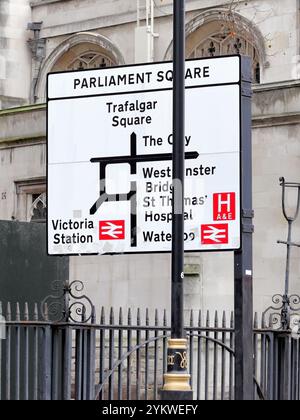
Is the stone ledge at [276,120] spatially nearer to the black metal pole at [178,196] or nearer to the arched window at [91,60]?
the black metal pole at [178,196]

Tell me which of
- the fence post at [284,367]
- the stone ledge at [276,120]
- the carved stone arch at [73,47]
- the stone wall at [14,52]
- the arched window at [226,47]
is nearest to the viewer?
the fence post at [284,367]

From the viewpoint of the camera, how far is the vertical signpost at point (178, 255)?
43.0ft

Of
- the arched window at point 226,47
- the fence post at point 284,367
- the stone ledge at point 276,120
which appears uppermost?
the arched window at point 226,47

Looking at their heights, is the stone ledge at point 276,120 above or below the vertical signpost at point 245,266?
above

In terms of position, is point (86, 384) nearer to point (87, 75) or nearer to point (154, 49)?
point (87, 75)

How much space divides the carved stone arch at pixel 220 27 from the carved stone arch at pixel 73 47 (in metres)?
2.06

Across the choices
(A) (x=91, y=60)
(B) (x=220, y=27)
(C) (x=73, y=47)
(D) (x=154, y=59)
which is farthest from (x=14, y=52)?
(B) (x=220, y=27)

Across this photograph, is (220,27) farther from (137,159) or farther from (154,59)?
(137,159)

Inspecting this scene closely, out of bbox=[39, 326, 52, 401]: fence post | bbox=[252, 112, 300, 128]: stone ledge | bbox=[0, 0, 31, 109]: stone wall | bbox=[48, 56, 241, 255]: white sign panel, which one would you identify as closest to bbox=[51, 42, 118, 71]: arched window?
bbox=[0, 0, 31, 109]: stone wall

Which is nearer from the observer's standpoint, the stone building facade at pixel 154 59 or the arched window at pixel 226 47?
the stone building facade at pixel 154 59

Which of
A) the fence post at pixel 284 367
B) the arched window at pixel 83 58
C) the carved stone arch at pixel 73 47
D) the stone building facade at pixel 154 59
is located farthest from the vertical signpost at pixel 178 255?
the arched window at pixel 83 58

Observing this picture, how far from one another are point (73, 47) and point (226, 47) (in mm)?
4953

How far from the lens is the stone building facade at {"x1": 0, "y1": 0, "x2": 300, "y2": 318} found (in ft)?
80.5

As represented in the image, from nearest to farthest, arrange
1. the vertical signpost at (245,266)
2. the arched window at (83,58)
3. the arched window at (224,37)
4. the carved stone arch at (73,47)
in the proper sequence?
the vertical signpost at (245,266), the arched window at (224,37), the carved stone arch at (73,47), the arched window at (83,58)
